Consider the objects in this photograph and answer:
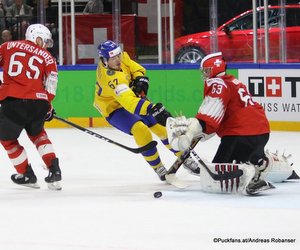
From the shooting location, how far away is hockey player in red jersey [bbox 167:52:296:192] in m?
5.96

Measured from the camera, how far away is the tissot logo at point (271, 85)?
9773 millimetres

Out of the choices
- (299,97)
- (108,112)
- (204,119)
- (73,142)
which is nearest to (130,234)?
(204,119)

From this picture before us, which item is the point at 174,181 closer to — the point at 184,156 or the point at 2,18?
the point at 184,156

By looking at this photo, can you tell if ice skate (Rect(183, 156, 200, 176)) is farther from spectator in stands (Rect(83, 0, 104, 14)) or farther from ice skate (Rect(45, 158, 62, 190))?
spectator in stands (Rect(83, 0, 104, 14))

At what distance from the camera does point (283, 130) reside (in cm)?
982

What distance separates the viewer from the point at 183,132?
19.5 feet

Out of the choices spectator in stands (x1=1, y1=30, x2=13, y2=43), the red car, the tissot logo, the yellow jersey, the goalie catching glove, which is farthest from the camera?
spectator in stands (x1=1, y1=30, x2=13, y2=43)

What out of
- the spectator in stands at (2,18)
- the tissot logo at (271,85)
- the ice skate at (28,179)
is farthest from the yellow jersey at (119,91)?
the spectator in stands at (2,18)

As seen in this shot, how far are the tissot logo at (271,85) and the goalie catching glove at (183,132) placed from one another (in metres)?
3.95

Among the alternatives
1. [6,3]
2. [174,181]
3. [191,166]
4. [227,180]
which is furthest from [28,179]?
[6,3]

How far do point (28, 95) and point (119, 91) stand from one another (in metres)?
0.61

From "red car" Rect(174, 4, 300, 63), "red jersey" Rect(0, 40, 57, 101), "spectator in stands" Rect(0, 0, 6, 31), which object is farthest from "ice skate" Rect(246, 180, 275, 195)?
"spectator in stands" Rect(0, 0, 6, 31)

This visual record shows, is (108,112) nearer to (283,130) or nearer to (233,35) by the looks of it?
(283,130)

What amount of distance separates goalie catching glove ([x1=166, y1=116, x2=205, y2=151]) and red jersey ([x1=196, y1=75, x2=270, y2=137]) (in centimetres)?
7
